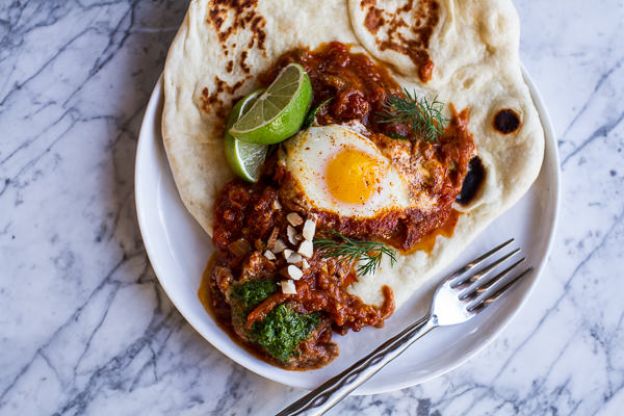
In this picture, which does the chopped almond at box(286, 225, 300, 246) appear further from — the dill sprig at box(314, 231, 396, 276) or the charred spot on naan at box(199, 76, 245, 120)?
the charred spot on naan at box(199, 76, 245, 120)

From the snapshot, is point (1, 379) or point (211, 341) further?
point (1, 379)

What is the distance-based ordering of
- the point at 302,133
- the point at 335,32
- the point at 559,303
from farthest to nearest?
the point at 559,303, the point at 335,32, the point at 302,133

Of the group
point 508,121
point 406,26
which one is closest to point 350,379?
point 508,121

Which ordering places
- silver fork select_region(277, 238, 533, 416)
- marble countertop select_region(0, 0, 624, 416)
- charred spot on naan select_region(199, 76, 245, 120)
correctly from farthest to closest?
marble countertop select_region(0, 0, 624, 416) → charred spot on naan select_region(199, 76, 245, 120) → silver fork select_region(277, 238, 533, 416)

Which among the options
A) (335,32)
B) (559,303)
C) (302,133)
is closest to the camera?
(302,133)

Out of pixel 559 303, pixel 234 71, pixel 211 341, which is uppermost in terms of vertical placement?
pixel 234 71

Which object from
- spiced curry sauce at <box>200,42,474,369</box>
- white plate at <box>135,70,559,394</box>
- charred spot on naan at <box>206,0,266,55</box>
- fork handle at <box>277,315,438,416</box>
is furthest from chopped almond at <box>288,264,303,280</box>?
charred spot on naan at <box>206,0,266,55</box>

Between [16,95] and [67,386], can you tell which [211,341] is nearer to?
Result: [67,386]

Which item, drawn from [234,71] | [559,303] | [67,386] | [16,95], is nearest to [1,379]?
[67,386]
